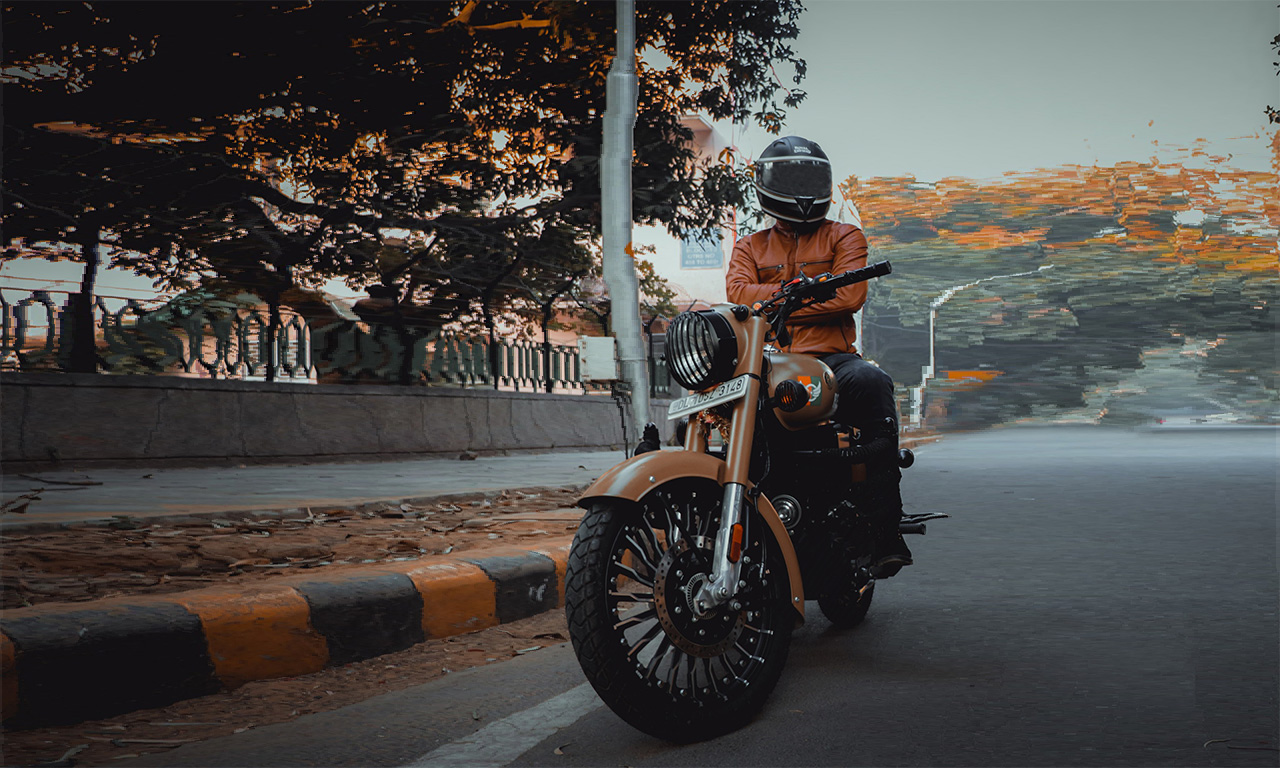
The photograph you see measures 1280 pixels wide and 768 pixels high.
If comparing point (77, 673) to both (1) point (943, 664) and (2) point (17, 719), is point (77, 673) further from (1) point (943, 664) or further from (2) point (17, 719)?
(1) point (943, 664)

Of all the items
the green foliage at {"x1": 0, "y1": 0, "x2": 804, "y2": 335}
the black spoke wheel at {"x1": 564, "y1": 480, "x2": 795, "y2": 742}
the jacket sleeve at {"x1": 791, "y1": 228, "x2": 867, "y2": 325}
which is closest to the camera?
the black spoke wheel at {"x1": 564, "y1": 480, "x2": 795, "y2": 742}

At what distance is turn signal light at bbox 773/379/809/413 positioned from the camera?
3.32 metres

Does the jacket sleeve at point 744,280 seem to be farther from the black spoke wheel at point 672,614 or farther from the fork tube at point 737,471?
the black spoke wheel at point 672,614

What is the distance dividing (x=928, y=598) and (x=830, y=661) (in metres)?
1.35

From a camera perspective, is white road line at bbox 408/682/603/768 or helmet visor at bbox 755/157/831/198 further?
helmet visor at bbox 755/157/831/198

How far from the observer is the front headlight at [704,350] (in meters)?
3.10

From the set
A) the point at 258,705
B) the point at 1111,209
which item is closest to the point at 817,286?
the point at 258,705

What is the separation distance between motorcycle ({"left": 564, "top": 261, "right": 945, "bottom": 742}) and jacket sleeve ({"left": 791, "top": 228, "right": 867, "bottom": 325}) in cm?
34

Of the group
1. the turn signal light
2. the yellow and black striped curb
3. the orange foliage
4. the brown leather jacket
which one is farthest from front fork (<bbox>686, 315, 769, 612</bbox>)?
the orange foliage

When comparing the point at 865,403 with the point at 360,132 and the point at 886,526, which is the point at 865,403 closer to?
the point at 886,526

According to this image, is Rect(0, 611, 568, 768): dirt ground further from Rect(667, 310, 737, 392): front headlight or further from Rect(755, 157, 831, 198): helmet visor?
Rect(755, 157, 831, 198): helmet visor

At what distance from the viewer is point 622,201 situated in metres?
9.12

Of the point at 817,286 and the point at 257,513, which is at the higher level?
the point at 817,286

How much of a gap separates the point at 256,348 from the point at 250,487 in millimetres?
2857
